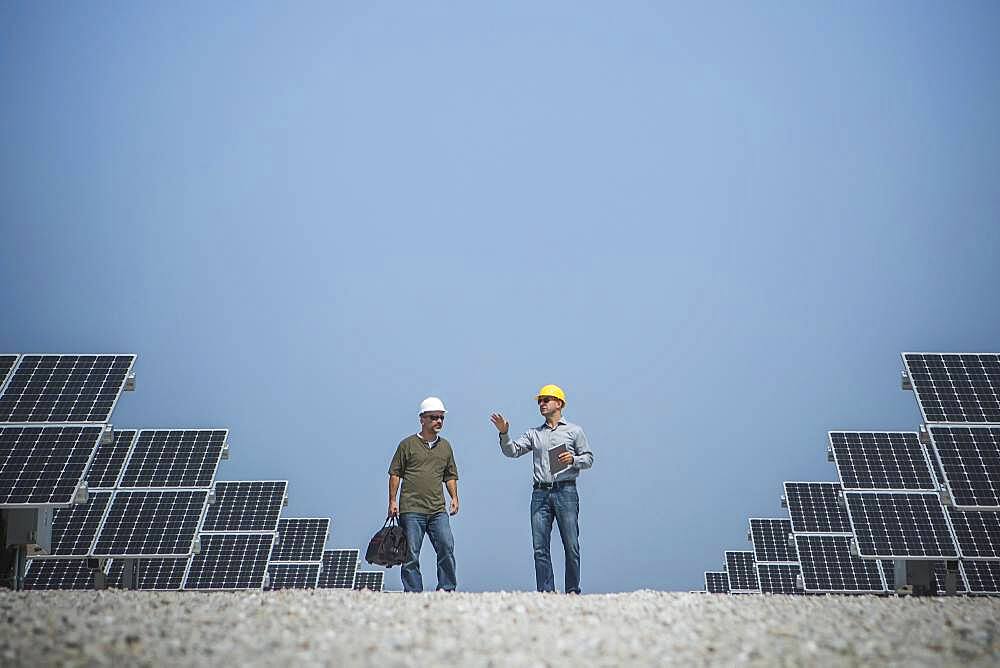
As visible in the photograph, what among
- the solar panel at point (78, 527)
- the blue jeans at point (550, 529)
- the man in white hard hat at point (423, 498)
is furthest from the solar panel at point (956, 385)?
the solar panel at point (78, 527)

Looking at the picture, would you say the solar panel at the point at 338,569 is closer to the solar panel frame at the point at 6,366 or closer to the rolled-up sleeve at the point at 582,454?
the solar panel frame at the point at 6,366

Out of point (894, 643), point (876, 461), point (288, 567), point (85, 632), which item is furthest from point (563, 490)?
point (288, 567)

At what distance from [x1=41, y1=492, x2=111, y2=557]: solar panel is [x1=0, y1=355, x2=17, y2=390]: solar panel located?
115 inches

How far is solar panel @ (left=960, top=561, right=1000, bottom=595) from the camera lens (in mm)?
18328

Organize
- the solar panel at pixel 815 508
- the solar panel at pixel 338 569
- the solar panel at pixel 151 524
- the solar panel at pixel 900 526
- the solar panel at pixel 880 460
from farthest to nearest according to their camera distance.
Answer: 1. the solar panel at pixel 338 569
2. the solar panel at pixel 815 508
3. the solar panel at pixel 880 460
4. the solar panel at pixel 151 524
5. the solar panel at pixel 900 526

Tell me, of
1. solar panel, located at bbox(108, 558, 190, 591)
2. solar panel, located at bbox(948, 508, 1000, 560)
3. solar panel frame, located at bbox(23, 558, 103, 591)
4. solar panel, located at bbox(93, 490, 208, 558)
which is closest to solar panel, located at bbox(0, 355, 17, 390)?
solar panel, located at bbox(93, 490, 208, 558)

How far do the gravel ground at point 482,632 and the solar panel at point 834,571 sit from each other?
1491cm

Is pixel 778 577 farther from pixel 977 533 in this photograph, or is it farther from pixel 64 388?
pixel 64 388

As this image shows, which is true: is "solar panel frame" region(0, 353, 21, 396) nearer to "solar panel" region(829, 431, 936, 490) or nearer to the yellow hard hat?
the yellow hard hat

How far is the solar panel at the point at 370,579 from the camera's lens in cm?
3726

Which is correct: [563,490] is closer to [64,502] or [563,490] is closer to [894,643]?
[894,643]

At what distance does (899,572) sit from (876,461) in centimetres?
282

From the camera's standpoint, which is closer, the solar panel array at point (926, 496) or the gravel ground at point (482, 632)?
the gravel ground at point (482, 632)

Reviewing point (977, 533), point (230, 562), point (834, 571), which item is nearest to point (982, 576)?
point (977, 533)
